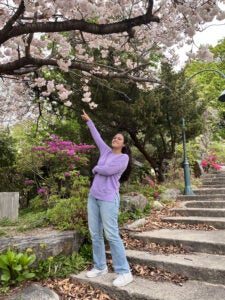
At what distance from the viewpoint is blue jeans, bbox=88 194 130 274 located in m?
2.96

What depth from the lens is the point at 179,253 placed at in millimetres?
3586

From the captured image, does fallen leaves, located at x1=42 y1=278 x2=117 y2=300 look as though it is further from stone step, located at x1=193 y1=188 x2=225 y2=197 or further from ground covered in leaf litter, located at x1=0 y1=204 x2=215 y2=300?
stone step, located at x1=193 y1=188 x2=225 y2=197

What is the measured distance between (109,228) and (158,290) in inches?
30.6

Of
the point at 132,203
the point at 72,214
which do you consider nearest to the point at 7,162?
the point at 132,203

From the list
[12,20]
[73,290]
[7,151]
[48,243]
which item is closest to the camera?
[12,20]

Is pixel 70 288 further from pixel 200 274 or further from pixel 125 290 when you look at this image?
pixel 200 274

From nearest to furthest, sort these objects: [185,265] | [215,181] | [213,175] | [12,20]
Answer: [12,20] → [185,265] → [215,181] → [213,175]

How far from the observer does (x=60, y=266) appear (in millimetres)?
3299

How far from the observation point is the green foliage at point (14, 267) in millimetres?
2886

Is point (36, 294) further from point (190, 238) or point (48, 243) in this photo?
point (190, 238)

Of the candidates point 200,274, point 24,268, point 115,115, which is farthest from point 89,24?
point 115,115

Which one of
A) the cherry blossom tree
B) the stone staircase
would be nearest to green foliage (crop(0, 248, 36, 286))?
the stone staircase

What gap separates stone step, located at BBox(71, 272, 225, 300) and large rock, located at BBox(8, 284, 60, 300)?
1.49ft

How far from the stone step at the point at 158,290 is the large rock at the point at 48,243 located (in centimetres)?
51
